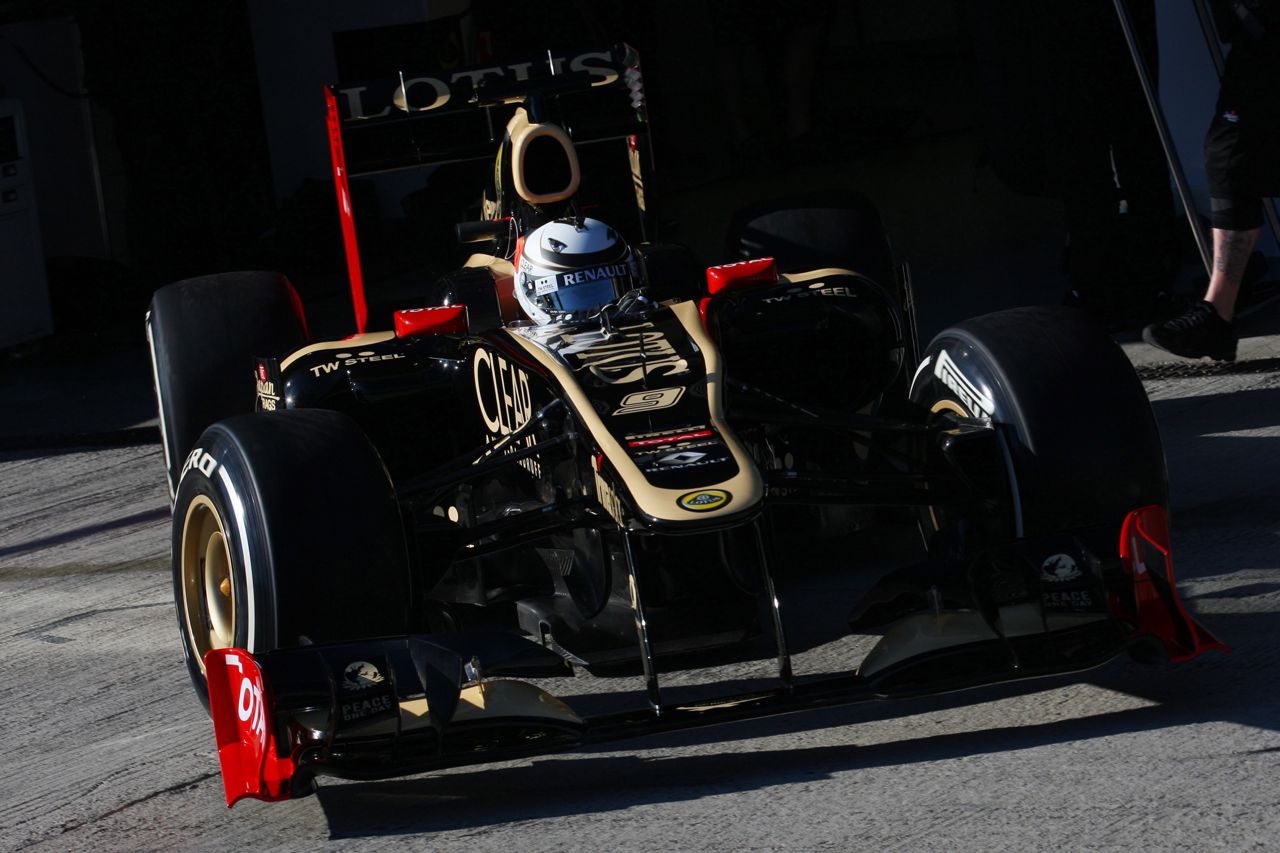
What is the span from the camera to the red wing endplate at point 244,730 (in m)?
3.56

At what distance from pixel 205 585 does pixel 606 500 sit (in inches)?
42.0

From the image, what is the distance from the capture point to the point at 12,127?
9445mm

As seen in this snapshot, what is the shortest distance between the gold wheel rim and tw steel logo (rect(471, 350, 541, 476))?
740mm

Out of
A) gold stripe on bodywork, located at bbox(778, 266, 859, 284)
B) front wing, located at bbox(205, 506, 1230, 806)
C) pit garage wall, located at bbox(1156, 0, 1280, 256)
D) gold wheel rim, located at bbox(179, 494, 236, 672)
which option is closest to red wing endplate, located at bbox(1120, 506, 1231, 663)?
front wing, located at bbox(205, 506, 1230, 806)

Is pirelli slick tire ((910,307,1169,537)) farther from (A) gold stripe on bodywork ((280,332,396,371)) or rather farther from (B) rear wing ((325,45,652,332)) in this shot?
(B) rear wing ((325,45,652,332))

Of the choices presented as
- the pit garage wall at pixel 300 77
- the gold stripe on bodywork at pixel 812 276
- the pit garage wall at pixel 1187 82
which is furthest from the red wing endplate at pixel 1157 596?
the pit garage wall at pixel 300 77

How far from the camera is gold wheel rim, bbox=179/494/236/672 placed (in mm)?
4359

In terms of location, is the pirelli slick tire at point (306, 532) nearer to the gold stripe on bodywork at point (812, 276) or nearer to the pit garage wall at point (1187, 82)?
the gold stripe on bodywork at point (812, 276)

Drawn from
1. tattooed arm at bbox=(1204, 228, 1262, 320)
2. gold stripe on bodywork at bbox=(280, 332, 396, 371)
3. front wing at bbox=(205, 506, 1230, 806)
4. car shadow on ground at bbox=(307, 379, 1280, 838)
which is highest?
gold stripe on bodywork at bbox=(280, 332, 396, 371)

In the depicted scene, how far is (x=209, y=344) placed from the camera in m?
5.64

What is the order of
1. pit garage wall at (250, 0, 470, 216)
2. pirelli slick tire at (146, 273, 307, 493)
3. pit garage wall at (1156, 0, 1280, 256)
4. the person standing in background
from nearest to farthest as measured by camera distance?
pirelli slick tire at (146, 273, 307, 493) → the person standing in background → pit garage wall at (1156, 0, 1280, 256) → pit garage wall at (250, 0, 470, 216)

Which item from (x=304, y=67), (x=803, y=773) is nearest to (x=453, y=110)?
(x=803, y=773)

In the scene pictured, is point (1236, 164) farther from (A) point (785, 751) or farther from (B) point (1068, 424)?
(A) point (785, 751)

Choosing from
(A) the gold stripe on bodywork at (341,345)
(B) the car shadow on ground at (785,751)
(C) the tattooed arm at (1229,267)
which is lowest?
(B) the car shadow on ground at (785,751)
